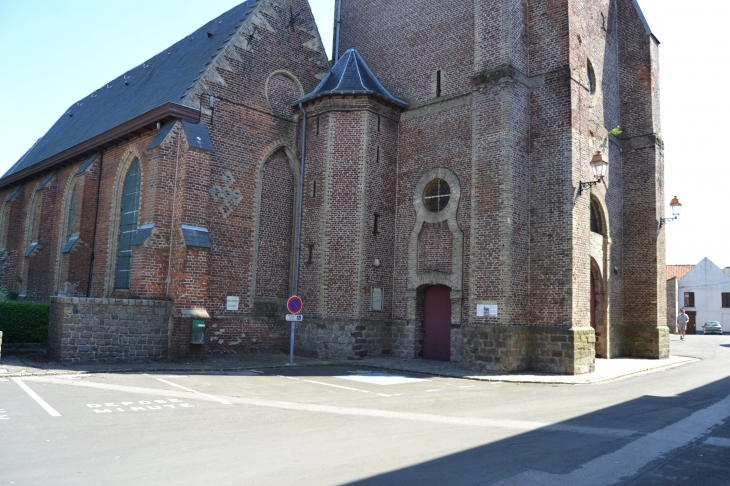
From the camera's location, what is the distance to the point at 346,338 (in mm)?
17016

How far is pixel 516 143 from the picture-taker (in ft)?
52.1

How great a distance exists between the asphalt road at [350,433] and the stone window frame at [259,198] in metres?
6.04

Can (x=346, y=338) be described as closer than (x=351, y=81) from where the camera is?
Yes

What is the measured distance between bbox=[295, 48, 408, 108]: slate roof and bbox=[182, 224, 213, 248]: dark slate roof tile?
5.66m

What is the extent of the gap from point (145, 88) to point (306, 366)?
1358 centimetres

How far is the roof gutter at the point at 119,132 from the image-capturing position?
1653cm

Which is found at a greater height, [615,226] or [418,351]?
[615,226]

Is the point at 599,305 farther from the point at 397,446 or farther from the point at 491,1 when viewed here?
the point at 397,446

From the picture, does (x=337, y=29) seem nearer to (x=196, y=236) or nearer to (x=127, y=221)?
(x=127, y=221)

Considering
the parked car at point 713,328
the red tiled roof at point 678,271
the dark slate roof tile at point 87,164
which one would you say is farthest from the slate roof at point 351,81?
the red tiled roof at point 678,271

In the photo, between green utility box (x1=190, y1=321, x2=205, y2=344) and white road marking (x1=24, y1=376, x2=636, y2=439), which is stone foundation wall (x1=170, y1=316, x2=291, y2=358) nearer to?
green utility box (x1=190, y1=321, x2=205, y2=344)

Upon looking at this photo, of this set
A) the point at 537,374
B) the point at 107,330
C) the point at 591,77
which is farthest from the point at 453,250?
the point at 107,330

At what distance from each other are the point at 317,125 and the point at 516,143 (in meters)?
6.52

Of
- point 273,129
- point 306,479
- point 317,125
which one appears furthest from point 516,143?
point 306,479
